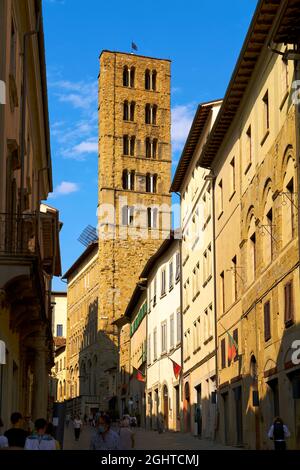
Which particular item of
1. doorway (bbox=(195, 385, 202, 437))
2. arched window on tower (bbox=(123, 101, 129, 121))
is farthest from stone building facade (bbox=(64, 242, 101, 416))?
doorway (bbox=(195, 385, 202, 437))

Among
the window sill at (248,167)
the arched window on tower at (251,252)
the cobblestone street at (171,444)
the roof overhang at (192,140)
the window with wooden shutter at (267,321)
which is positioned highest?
the roof overhang at (192,140)

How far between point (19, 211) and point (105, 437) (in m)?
9.45

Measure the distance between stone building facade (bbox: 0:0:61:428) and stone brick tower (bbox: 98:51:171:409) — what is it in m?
61.3

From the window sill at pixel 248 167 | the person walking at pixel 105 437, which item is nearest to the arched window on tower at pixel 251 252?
the window sill at pixel 248 167

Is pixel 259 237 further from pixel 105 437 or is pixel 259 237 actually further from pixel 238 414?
pixel 105 437

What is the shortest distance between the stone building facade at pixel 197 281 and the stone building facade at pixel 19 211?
10674 mm

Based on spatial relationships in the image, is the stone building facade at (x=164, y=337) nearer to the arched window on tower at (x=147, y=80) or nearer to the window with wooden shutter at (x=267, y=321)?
the window with wooden shutter at (x=267, y=321)

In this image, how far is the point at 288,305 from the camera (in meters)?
23.2

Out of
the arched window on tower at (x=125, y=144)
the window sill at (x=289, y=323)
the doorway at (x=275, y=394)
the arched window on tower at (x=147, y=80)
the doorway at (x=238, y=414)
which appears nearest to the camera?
the window sill at (x=289, y=323)

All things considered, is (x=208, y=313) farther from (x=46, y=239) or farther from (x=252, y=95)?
(x=252, y=95)

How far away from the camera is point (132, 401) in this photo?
7419cm

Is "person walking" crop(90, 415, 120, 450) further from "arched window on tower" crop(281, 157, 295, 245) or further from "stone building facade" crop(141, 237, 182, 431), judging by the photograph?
"stone building facade" crop(141, 237, 182, 431)

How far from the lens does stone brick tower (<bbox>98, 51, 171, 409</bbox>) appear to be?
3593 inches

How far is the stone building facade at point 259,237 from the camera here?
22906mm
